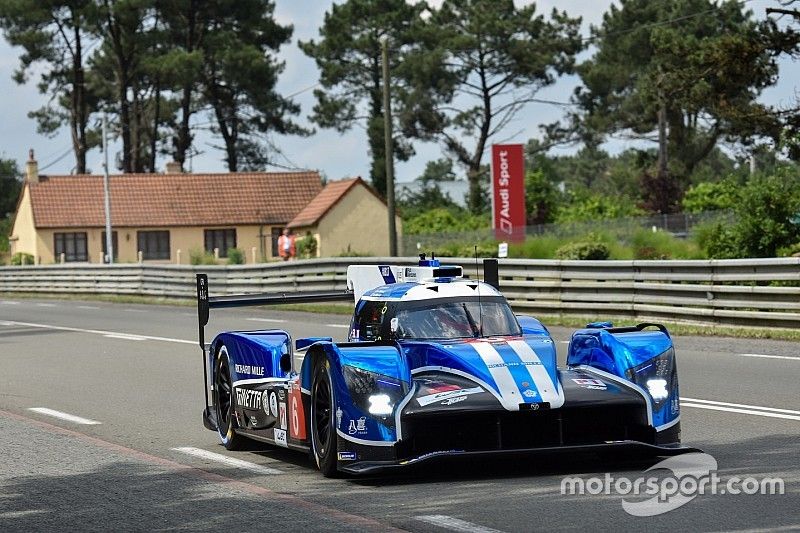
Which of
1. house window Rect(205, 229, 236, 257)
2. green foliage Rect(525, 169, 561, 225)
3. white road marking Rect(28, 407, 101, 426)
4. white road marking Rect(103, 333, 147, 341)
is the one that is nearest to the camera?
white road marking Rect(28, 407, 101, 426)

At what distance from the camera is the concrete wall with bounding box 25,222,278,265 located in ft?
252

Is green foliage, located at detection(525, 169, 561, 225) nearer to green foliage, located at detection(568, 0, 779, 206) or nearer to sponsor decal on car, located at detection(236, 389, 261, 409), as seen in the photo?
green foliage, located at detection(568, 0, 779, 206)

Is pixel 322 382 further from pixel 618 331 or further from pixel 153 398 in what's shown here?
pixel 153 398

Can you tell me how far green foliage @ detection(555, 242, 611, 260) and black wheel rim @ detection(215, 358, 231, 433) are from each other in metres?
18.2

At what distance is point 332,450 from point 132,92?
75.5 metres

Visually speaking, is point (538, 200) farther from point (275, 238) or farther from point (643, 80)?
point (275, 238)

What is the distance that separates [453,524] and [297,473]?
8.04ft

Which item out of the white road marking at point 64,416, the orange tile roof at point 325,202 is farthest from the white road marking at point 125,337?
the orange tile roof at point 325,202

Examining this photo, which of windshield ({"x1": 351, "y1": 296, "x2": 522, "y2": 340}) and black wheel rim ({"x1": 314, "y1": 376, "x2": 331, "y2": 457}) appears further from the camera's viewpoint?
windshield ({"x1": 351, "y1": 296, "x2": 522, "y2": 340})

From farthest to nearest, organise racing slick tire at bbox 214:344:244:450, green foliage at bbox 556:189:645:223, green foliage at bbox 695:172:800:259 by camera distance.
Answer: green foliage at bbox 556:189:645:223 → green foliage at bbox 695:172:800:259 → racing slick tire at bbox 214:344:244:450

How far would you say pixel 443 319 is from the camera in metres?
9.98

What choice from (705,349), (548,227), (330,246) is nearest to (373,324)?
(705,349)

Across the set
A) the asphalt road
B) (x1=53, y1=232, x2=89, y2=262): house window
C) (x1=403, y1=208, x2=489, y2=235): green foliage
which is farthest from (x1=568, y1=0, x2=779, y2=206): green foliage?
the asphalt road

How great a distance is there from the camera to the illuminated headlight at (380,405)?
8.70 metres
